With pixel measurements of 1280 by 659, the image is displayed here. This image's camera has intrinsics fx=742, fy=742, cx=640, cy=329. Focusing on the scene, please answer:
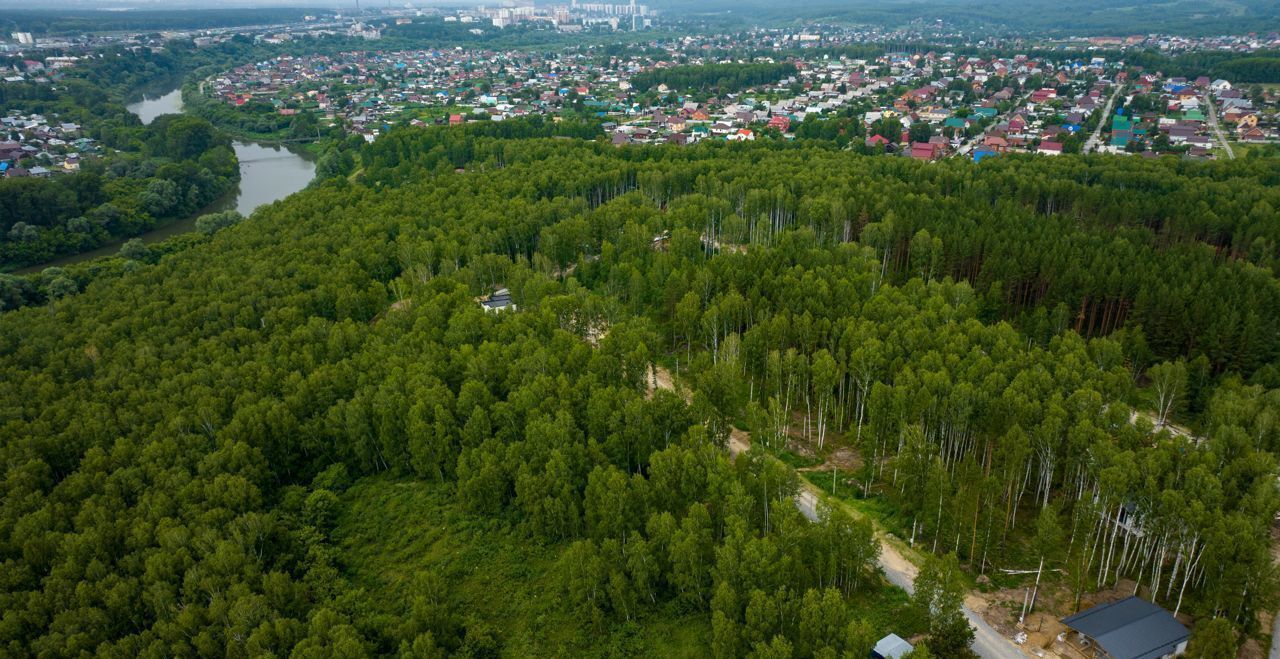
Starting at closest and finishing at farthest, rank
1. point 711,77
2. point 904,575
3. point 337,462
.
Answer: point 904,575 → point 337,462 → point 711,77

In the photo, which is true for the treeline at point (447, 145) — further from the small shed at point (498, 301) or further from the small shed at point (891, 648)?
the small shed at point (891, 648)

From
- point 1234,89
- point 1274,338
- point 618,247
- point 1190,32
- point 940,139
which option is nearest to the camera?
point 1274,338

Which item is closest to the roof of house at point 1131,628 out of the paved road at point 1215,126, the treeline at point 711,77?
the paved road at point 1215,126

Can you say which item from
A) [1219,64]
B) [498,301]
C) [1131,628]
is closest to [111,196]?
[498,301]

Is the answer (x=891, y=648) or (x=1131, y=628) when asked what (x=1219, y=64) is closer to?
(x=1131, y=628)

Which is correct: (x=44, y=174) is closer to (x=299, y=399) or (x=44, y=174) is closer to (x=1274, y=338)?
(x=299, y=399)

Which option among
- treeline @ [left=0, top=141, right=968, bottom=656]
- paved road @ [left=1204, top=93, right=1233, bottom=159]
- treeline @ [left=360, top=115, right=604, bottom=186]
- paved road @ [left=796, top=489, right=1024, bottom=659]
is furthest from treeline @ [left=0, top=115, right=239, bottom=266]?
paved road @ [left=1204, top=93, right=1233, bottom=159]

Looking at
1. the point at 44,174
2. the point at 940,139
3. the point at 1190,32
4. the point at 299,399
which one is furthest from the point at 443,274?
the point at 1190,32
